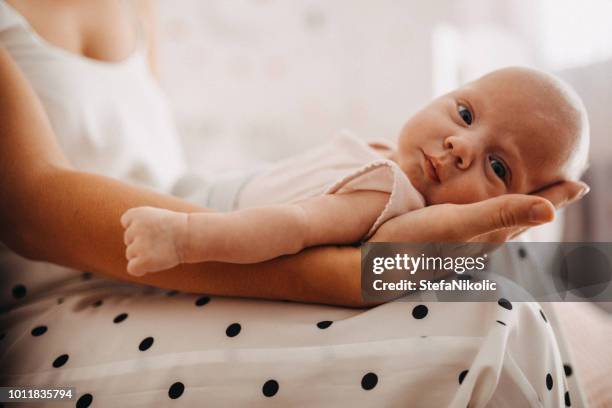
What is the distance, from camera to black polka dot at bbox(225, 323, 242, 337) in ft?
1.69

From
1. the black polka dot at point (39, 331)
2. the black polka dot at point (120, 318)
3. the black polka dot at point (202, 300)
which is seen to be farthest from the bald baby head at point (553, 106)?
the black polka dot at point (39, 331)

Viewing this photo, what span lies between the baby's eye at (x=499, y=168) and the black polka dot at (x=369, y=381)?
1.12 ft

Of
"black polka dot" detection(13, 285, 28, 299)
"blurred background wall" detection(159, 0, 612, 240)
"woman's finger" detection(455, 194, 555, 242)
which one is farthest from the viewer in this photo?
"blurred background wall" detection(159, 0, 612, 240)

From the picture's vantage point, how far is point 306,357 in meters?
0.48

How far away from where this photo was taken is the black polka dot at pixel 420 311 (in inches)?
19.3

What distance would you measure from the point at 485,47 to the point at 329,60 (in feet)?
2.75

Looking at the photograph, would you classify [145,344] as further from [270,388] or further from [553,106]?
[553,106]

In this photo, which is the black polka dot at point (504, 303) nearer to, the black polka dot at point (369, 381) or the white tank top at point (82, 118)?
the black polka dot at point (369, 381)

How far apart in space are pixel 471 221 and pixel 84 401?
1.56 ft

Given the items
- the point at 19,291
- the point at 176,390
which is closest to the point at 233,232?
the point at 176,390

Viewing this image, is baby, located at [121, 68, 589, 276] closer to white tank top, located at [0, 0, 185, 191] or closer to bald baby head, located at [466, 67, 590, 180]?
bald baby head, located at [466, 67, 590, 180]

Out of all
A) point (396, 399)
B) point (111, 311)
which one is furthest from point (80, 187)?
point (396, 399)

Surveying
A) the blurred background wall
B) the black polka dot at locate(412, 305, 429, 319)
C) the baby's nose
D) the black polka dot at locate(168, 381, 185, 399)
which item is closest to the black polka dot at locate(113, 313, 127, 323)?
the black polka dot at locate(168, 381, 185, 399)

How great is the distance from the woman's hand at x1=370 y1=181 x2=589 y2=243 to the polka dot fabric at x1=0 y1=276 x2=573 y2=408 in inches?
3.1
